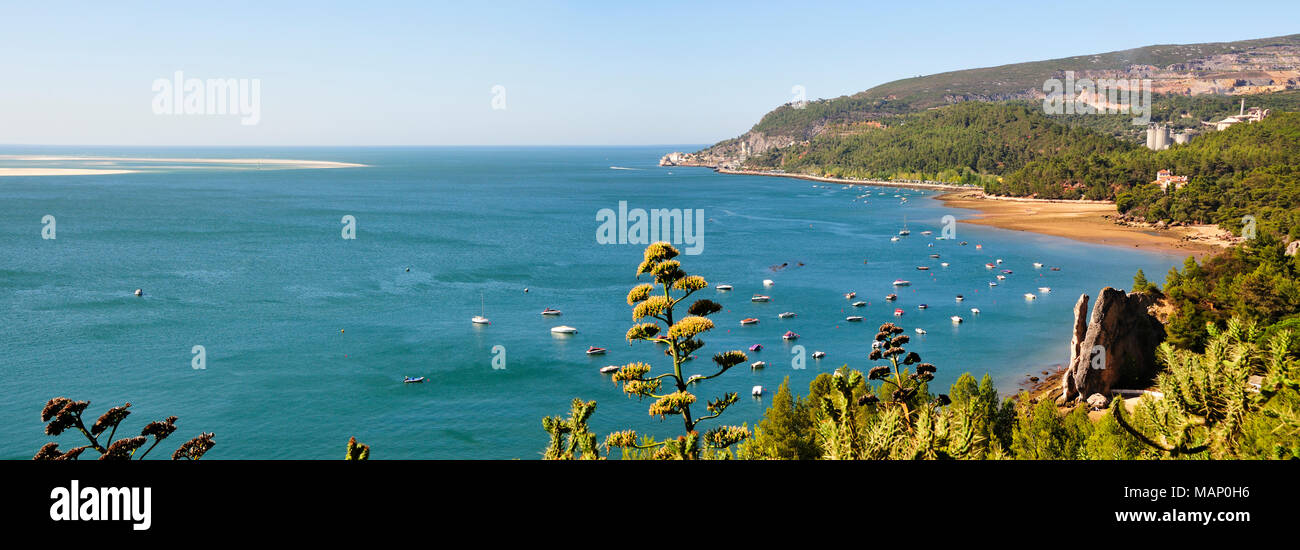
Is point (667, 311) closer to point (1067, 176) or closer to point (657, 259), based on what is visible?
point (657, 259)

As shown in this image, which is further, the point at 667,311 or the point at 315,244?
the point at 315,244
